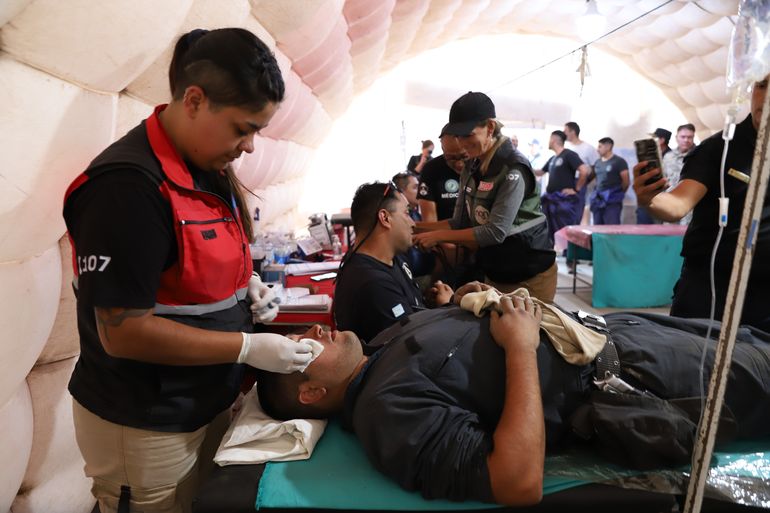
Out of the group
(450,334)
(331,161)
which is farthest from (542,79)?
(450,334)

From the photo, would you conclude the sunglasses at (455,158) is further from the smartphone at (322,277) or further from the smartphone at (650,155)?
the smartphone at (650,155)

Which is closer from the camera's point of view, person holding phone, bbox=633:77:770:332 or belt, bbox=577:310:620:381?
belt, bbox=577:310:620:381

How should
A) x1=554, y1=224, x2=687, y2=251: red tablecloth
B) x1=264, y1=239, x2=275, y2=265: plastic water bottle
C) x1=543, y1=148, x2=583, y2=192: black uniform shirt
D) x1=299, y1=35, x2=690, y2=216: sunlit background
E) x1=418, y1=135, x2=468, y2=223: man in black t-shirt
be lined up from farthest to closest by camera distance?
x1=299, y1=35, x2=690, y2=216: sunlit background, x1=543, y1=148, x2=583, y2=192: black uniform shirt, x1=554, y1=224, x2=687, y2=251: red tablecloth, x1=418, y1=135, x2=468, y2=223: man in black t-shirt, x1=264, y1=239, x2=275, y2=265: plastic water bottle

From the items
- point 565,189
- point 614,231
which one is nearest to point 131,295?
point 614,231

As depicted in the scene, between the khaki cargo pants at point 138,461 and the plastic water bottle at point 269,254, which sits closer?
the khaki cargo pants at point 138,461

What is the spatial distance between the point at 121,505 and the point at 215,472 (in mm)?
219

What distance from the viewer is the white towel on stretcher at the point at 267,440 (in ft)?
4.37

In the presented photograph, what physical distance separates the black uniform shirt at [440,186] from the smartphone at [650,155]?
1907mm

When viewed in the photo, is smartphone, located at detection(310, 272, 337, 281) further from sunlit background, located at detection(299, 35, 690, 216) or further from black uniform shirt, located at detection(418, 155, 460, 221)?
sunlit background, located at detection(299, 35, 690, 216)

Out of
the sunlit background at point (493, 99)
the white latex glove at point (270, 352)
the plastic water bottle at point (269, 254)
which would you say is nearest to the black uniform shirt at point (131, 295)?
the white latex glove at point (270, 352)

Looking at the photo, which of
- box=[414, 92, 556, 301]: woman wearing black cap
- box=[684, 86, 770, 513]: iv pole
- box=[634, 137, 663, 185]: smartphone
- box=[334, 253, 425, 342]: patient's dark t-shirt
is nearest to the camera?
box=[684, 86, 770, 513]: iv pole

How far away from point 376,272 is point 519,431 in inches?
37.6

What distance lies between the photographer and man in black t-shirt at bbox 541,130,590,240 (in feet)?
22.2

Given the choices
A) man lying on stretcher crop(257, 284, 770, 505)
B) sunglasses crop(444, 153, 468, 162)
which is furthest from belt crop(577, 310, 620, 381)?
sunglasses crop(444, 153, 468, 162)
